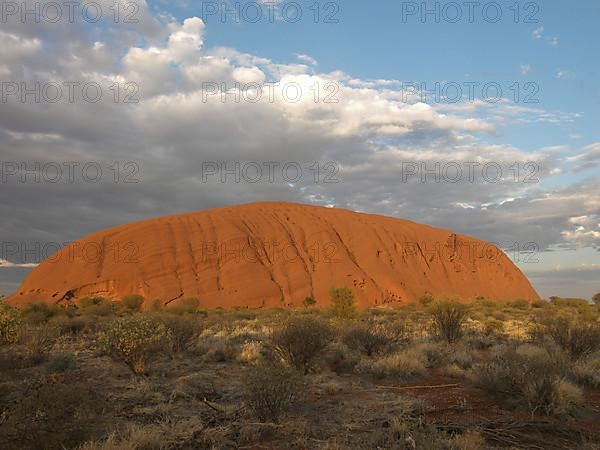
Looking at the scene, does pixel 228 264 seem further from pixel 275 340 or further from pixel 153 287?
pixel 275 340

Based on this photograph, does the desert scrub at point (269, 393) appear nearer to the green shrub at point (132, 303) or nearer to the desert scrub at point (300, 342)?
the desert scrub at point (300, 342)

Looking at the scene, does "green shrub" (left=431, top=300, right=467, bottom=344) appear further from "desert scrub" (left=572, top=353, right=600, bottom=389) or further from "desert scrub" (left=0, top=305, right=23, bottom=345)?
"desert scrub" (left=0, top=305, right=23, bottom=345)

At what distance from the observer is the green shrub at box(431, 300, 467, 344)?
15023 millimetres

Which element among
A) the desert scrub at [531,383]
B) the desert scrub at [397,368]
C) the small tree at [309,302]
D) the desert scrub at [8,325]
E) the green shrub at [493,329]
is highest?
the desert scrub at [8,325]

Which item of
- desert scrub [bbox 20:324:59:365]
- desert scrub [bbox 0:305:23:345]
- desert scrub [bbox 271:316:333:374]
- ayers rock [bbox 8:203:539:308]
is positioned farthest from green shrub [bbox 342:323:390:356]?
ayers rock [bbox 8:203:539:308]

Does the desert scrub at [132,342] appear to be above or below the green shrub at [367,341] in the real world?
above

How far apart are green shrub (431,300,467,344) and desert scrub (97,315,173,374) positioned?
949cm

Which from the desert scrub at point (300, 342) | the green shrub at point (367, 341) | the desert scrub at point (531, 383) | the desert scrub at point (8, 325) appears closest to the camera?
the desert scrub at point (531, 383)

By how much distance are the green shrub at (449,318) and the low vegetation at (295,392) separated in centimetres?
103

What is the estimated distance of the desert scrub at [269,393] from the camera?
21.3 ft

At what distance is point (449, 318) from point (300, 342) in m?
7.09

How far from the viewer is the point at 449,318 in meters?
15.2

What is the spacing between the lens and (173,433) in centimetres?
579

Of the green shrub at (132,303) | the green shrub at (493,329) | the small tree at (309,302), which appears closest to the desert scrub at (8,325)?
the green shrub at (493,329)
